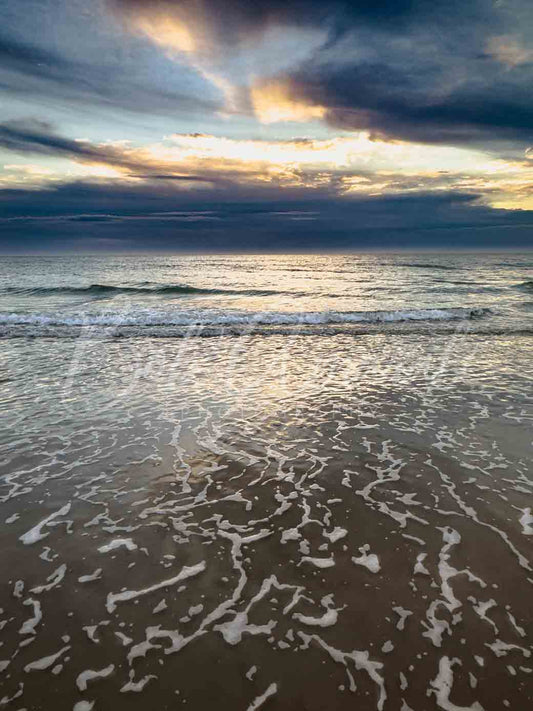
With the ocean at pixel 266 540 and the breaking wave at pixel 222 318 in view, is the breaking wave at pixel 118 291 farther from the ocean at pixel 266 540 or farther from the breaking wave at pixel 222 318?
the ocean at pixel 266 540

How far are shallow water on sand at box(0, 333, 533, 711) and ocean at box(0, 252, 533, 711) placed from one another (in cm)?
2

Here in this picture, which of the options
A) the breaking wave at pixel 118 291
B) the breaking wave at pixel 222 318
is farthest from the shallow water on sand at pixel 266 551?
the breaking wave at pixel 118 291

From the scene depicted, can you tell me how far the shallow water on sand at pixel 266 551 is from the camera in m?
3.38

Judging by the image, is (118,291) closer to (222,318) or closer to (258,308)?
(258,308)

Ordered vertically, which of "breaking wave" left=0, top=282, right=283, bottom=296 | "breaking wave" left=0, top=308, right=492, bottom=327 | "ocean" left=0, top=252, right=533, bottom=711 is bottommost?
"breaking wave" left=0, top=282, right=283, bottom=296

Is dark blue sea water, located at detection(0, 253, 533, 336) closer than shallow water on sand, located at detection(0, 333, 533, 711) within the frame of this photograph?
No

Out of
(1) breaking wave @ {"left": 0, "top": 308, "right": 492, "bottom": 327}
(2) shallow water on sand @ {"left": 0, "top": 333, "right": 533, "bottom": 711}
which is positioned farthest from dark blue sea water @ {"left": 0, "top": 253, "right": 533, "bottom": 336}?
(2) shallow water on sand @ {"left": 0, "top": 333, "right": 533, "bottom": 711}

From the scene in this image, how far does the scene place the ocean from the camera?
3398mm

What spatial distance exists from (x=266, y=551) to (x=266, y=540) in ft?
0.67

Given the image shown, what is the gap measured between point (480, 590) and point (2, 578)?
16.3ft

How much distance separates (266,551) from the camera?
15.9 ft

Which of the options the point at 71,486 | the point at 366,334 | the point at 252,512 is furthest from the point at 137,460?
the point at 366,334

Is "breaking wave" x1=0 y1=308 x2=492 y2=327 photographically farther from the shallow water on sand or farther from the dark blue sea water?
the shallow water on sand

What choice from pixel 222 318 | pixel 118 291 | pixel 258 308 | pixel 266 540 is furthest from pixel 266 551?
pixel 118 291
